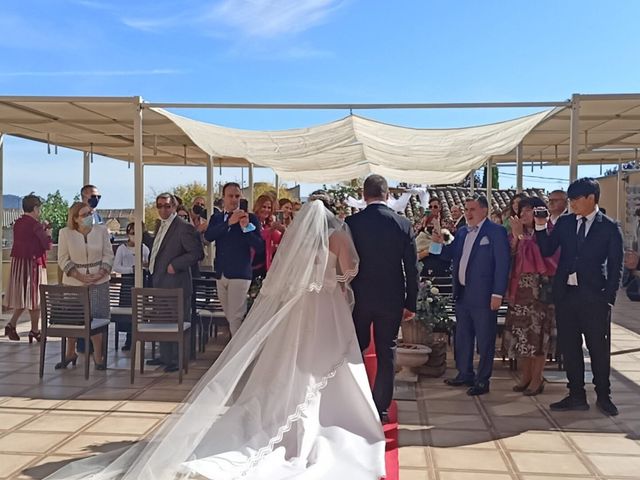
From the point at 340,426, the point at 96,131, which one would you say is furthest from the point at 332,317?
the point at 96,131

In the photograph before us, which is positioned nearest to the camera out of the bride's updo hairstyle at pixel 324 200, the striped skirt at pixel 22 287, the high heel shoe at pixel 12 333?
the bride's updo hairstyle at pixel 324 200

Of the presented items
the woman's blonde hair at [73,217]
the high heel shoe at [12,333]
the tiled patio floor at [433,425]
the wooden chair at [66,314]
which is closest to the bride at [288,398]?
the tiled patio floor at [433,425]

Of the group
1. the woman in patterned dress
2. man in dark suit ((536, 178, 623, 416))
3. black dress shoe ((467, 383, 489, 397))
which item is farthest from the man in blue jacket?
man in dark suit ((536, 178, 623, 416))

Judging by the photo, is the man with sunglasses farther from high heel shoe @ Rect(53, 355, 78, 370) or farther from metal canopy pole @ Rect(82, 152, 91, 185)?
metal canopy pole @ Rect(82, 152, 91, 185)

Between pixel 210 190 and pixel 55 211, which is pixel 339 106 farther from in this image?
pixel 55 211

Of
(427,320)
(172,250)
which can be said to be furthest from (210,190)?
(427,320)

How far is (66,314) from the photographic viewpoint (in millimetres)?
5949

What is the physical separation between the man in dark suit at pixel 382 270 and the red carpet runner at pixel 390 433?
383 mm

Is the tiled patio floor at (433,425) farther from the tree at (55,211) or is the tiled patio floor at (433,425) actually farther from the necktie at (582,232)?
the tree at (55,211)

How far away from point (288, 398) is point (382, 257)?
1.10m

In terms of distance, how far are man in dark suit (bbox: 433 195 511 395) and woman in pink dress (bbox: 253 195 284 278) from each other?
183 cm

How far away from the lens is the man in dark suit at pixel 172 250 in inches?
242

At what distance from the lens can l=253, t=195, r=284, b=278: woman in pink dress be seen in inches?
261

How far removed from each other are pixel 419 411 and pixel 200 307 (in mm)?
2790
